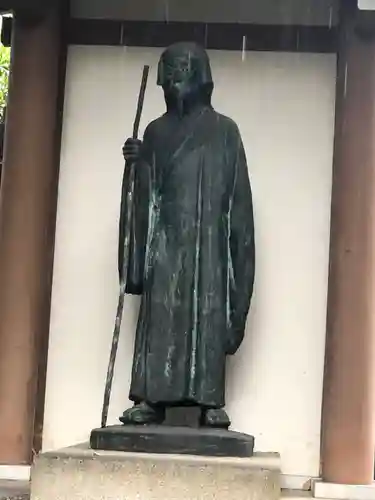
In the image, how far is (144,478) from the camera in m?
3.48

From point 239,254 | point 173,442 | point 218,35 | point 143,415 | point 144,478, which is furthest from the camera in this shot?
point 218,35

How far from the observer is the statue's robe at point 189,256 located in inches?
164

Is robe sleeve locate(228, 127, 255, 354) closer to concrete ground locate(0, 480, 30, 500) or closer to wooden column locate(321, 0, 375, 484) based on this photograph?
wooden column locate(321, 0, 375, 484)

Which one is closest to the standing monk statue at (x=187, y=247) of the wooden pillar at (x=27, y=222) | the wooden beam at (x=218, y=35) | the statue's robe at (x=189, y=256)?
the statue's robe at (x=189, y=256)

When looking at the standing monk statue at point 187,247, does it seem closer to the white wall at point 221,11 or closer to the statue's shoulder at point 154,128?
the statue's shoulder at point 154,128

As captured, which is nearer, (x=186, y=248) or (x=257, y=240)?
(x=186, y=248)

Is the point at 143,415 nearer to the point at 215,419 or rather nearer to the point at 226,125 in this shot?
the point at 215,419

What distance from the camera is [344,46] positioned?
5008mm

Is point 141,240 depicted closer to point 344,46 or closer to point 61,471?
point 61,471

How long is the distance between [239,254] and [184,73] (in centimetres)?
78

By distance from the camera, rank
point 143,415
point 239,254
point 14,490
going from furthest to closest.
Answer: point 14,490, point 239,254, point 143,415

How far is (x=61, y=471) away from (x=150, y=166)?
1.38 meters

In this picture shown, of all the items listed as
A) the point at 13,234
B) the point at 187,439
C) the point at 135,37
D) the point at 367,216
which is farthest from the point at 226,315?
the point at 135,37

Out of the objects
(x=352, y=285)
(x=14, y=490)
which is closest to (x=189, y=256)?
(x=352, y=285)
